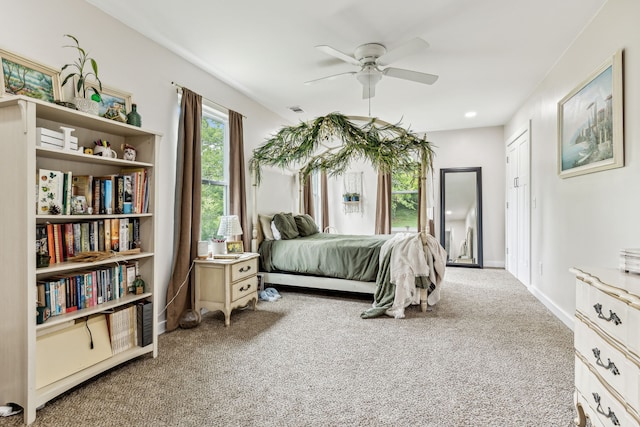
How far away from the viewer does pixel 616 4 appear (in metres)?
2.22

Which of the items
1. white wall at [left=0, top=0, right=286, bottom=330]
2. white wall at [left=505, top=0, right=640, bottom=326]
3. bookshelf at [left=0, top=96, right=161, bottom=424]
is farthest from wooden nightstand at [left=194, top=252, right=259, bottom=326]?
white wall at [left=505, top=0, right=640, bottom=326]

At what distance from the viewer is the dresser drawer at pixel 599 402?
3.83 feet

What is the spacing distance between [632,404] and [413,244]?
2.42m

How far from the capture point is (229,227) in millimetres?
3496

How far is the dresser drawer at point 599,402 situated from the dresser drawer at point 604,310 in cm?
24

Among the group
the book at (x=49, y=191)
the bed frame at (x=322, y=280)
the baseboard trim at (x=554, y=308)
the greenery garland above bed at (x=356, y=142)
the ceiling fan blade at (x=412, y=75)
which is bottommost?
the baseboard trim at (x=554, y=308)

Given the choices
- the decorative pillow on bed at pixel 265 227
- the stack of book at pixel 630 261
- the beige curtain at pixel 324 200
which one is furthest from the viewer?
the beige curtain at pixel 324 200

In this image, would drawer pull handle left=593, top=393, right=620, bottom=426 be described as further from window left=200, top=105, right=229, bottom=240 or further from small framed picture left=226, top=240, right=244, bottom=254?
window left=200, top=105, right=229, bottom=240

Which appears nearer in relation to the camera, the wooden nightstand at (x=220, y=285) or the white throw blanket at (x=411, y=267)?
the wooden nightstand at (x=220, y=285)

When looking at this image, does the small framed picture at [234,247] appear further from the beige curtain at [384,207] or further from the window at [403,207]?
the window at [403,207]

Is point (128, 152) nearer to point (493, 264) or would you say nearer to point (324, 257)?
point (324, 257)

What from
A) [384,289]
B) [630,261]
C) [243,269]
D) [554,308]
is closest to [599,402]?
[630,261]

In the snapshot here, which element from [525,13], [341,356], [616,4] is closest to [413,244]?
[341,356]

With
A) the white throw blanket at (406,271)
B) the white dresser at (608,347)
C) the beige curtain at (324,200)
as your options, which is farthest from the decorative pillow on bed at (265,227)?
the white dresser at (608,347)
